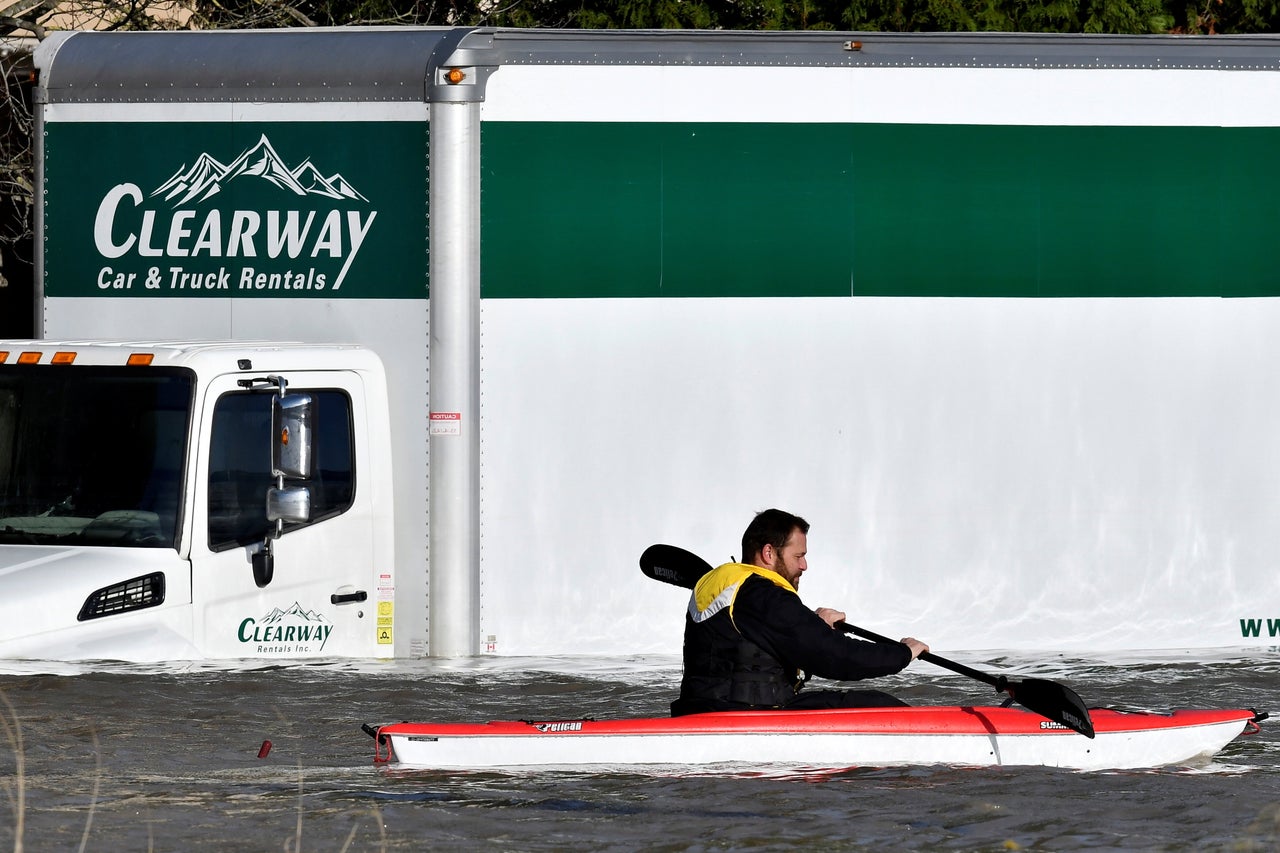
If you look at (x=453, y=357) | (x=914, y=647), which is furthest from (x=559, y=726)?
(x=453, y=357)

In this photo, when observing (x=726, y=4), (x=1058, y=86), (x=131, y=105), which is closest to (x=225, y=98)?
(x=131, y=105)

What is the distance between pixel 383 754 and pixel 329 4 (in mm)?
11734

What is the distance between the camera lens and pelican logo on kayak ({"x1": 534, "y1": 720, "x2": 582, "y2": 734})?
7.67m

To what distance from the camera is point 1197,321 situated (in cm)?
977

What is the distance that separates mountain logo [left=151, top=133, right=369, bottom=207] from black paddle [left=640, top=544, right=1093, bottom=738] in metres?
2.43

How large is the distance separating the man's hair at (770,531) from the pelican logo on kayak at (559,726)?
0.98 meters

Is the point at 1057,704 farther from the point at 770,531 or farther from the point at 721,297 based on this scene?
the point at 721,297

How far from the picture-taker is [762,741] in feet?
25.2

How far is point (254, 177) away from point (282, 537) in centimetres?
202

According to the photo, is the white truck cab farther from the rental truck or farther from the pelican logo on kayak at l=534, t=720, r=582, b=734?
the pelican logo on kayak at l=534, t=720, r=582, b=734

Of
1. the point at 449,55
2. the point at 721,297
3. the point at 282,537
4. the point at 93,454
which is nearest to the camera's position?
the point at 93,454

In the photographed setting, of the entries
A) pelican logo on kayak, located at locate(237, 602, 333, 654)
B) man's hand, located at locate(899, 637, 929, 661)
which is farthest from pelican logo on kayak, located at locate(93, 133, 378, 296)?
man's hand, located at locate(899, 637, 929, 661)

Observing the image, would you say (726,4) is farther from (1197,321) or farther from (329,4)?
(1197,321)

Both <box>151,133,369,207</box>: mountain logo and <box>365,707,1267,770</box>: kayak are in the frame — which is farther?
<box>151,133,369,207</box>: mountain logo
